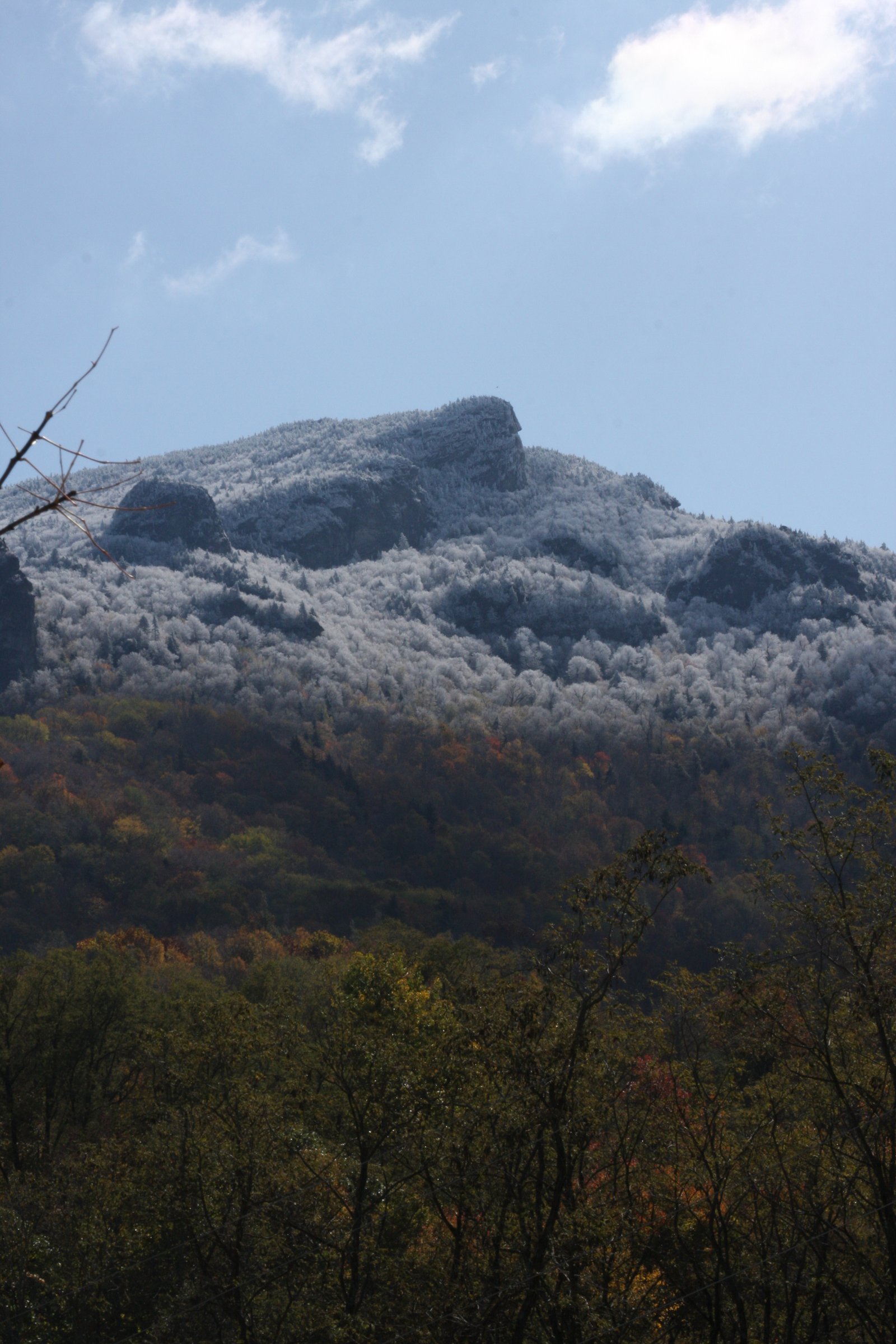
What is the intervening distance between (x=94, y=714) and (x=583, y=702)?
83985mm

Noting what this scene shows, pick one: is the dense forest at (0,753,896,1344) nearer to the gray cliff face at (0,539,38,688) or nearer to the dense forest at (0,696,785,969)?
the dense forest at (0,696,785,969)

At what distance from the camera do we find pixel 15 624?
168250 mm

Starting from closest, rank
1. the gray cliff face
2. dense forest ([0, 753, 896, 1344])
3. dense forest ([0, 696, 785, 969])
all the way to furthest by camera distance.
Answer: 1. dense forest ([0, 753, 896, 1344])
2. dense forest ([0, 696, 785, 969])
3. the gray cliff face

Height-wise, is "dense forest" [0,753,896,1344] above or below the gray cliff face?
below

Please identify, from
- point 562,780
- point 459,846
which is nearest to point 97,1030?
point 459,846

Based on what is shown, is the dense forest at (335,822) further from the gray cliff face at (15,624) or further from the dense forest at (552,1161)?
the dense forest at (552,1161)

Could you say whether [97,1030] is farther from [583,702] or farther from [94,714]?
[583,702]

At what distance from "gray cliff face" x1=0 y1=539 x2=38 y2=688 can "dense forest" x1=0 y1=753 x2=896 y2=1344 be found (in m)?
151

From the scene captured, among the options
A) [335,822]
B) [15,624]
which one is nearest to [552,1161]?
[335,822]

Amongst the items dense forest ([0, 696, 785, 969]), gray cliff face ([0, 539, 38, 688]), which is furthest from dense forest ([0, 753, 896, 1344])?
gray cliff face ([0, 539, 38, 688])

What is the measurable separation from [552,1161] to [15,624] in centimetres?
17174

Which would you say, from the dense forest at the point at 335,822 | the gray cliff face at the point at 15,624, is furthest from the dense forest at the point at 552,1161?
the gray cliff face at the point at 15,624

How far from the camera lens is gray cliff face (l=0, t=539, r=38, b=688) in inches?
6383

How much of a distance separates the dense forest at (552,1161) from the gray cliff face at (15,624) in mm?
151076
